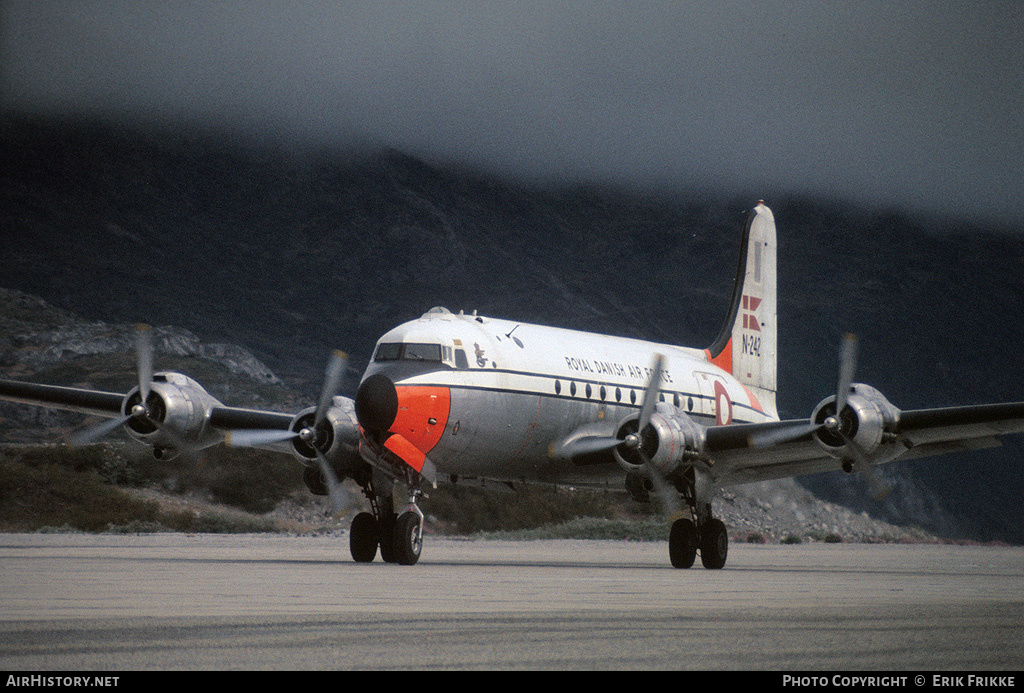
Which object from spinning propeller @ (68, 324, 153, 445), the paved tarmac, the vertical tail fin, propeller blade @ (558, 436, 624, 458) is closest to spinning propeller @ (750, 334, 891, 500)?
the paved tarmac

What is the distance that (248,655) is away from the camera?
9.17 m

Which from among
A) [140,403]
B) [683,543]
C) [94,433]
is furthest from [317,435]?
[683,543]

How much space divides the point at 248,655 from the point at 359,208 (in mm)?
172962

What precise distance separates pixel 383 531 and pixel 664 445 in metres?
5.74

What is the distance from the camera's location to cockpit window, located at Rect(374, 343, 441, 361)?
22.6 metres

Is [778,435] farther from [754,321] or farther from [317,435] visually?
[754,321]

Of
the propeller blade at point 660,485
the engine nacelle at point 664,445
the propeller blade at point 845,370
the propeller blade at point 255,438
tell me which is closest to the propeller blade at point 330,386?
the propeller blade at point 255,438

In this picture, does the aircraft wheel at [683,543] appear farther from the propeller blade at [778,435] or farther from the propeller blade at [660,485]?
the propeller blade at [778,435]

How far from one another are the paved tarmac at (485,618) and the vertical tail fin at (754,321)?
10.1 m

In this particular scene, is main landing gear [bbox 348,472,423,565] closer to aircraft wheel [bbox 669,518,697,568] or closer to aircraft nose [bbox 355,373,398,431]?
aircraft nose [bbox 355,373,398,431]

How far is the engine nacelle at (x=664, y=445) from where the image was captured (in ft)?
74.7

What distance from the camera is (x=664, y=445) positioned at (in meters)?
22.7
